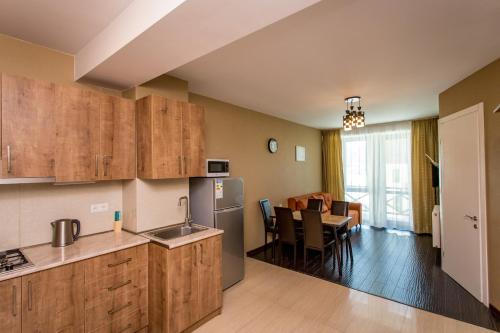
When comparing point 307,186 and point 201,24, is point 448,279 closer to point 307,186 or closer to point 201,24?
point 307,186

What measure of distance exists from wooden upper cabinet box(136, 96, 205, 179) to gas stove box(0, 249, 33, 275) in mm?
1063

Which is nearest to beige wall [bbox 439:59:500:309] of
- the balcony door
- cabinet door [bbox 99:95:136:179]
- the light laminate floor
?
the light laminate floor

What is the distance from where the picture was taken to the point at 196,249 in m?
2.33

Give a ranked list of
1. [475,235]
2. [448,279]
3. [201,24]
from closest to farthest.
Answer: [201,24] < [475,235] < [448,279]

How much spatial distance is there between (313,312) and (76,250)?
2373 millimetres

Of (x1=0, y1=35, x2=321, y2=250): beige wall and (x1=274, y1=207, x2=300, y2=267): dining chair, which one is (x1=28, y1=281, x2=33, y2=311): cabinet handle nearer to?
(x1=0, y1=35, x2=321, y2=250): beige wall

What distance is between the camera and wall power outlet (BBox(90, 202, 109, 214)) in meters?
2.46

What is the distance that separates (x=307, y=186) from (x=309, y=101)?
9.58ft

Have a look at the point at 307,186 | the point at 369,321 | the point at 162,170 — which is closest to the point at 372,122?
the point at 307,186

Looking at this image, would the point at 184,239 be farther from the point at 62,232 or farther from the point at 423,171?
the point at 423,171

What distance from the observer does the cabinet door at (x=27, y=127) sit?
176 cm

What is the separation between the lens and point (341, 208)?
4508 mm

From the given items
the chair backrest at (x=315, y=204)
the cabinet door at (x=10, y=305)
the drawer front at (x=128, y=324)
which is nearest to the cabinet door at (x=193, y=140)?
the drawer front at (x=128, y=324)

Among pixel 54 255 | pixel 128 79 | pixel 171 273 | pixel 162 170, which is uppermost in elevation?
pixel 128 79
